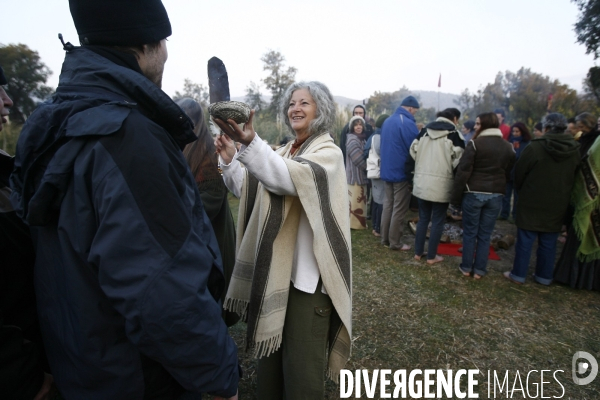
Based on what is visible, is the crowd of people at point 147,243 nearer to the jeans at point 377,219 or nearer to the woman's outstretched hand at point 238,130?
the woman's outstretched hand at point 238,130

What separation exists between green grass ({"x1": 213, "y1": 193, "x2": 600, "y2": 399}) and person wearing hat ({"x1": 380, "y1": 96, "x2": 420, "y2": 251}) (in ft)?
2.54

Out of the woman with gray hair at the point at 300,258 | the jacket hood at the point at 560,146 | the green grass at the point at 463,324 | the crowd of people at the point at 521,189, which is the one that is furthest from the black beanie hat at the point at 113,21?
the jacket hood at the point at 560,146

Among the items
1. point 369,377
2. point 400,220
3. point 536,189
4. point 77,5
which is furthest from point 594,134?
point 77,5

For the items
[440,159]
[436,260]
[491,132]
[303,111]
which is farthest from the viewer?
[436,260]

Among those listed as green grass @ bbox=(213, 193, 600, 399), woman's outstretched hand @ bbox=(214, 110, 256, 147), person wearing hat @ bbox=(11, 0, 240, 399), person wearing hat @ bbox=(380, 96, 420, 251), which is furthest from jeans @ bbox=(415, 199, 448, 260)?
→ person wearing hat @ bbox=(11, 0, 240, 399)

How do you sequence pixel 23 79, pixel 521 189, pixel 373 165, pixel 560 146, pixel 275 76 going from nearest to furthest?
pixel 560 146 → pixel 521 189 → pixel 373 165 → pixel 23 79 → pixel 275 76

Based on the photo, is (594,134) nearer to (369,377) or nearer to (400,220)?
(400,220)

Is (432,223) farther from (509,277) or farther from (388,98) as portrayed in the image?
(388,98)

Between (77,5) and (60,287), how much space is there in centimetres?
84

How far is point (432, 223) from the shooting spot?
182 inches

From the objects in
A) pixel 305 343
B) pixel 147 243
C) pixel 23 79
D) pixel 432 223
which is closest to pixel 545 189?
pixel 432 223

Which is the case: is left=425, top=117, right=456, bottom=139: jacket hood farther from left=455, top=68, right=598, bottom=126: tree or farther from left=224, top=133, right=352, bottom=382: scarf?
left=455, top=68, right=598, bottom=126: tree

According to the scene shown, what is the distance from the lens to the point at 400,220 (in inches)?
205

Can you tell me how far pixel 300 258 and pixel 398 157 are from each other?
3728mm
